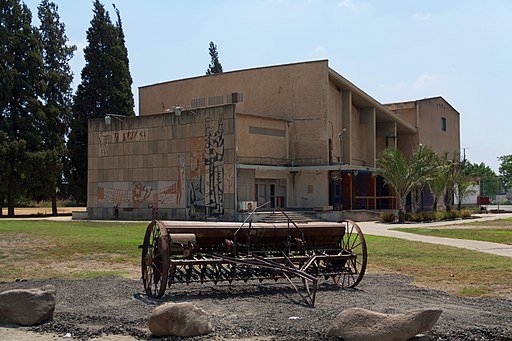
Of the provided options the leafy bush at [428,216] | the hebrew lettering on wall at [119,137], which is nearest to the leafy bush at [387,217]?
the leafy bush at [428,216]

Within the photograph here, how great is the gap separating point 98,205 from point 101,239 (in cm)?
2469

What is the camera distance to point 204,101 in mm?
51938

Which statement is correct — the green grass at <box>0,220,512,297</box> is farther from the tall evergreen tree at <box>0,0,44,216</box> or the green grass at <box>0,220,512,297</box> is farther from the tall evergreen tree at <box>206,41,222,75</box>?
the tall evergreen tree at <box>206,41,222,75</box>

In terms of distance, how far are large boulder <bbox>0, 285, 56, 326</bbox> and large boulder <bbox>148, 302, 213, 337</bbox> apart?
1.82 meters

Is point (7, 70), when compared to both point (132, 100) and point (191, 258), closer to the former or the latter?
point (132, 100)

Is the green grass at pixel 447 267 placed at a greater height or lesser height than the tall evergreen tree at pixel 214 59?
lesser

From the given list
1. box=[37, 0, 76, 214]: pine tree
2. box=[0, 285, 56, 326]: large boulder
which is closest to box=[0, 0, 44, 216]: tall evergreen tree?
box=[37, 0, 76, 214]: pine tree

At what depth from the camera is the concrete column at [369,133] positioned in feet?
180

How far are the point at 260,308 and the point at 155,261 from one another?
2341 mm

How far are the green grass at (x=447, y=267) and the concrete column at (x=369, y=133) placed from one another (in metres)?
32.4

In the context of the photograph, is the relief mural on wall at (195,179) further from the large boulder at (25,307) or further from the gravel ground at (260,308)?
the large boulder at (25,307)

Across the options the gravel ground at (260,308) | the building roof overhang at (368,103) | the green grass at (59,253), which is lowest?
the gravel ground at (260,308)

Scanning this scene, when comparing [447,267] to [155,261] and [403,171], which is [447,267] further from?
[403,171]

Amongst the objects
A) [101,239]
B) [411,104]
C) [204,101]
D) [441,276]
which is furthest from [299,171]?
[441,276]
